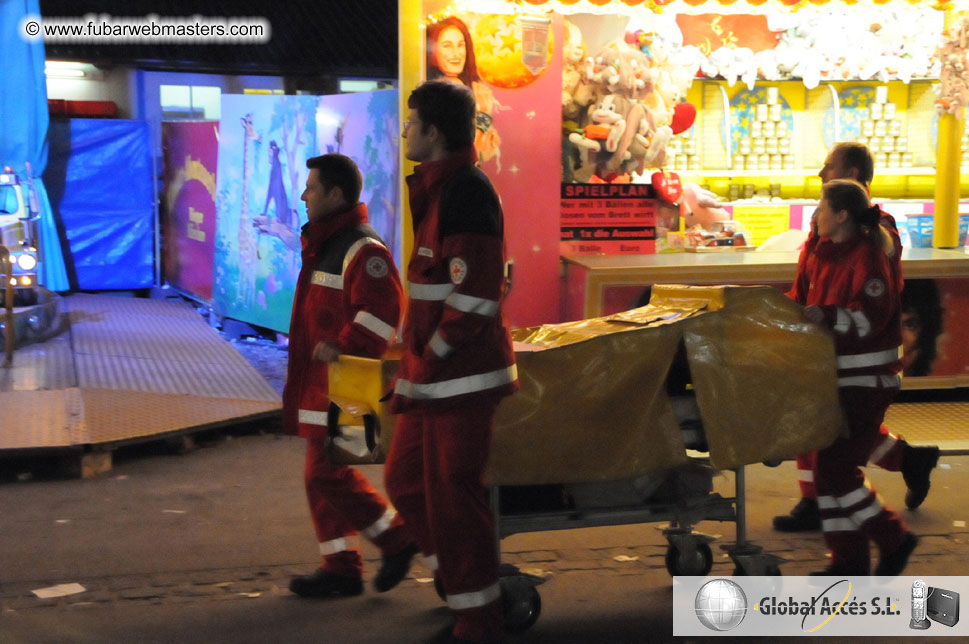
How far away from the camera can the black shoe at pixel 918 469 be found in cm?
530

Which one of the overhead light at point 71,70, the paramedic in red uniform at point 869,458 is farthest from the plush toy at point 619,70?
the overhead light at point 71,70

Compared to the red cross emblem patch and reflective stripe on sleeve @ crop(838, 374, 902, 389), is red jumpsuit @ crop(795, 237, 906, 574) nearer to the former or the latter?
reflective stripe on sleeve @ crop(838, 374, 902, 389)

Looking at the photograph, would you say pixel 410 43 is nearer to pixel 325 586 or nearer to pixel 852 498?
pixel 325 586

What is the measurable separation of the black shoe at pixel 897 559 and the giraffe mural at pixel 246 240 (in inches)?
274

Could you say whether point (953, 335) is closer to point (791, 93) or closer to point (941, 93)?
point (941, 93)

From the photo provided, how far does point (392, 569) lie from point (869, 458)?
2290mm

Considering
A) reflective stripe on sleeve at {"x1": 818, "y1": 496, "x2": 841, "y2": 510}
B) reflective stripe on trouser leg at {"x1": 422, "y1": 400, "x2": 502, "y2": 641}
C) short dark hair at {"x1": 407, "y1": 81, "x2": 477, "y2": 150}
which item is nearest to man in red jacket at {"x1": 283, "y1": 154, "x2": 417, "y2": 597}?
reflective stripe on trouser leg at {"x1": 422, "y1": 400, "x2": 502, "y2": 641}

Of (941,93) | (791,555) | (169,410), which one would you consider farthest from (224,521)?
(941,93)

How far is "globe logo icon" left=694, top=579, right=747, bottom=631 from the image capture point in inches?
153

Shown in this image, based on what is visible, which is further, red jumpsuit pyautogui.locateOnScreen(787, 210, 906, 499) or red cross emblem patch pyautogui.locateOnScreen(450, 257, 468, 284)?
red jumpsuit pyautogui.locateOnScreen(787, 210, 906, 499)

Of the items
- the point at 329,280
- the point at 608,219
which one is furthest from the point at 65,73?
the point at 329,280

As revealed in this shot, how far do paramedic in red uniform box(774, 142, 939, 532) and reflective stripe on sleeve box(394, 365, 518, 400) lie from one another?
→ 1.99m

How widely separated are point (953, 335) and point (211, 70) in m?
12.6

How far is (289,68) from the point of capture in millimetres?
17438
